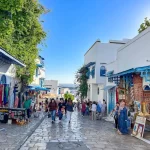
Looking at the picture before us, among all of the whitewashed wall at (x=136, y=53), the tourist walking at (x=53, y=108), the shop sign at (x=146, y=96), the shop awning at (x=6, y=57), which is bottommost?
the tourist walking at (x=53, y=108)

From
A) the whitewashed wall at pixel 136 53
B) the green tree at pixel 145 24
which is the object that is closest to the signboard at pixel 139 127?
the whitewashed wall at pixel 136 53

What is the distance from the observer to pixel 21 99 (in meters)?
22.1

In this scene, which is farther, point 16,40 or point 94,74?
point 94,74

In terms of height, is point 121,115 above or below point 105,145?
above

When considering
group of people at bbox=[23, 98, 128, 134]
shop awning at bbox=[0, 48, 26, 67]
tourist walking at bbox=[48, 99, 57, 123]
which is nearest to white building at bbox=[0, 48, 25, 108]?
shop awning at bbox=[0, 48, 26, 67]

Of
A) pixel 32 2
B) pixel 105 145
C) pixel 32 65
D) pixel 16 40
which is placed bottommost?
pixel 105 145

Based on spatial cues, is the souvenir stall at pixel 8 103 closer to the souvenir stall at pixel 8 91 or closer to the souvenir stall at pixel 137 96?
the souvenir stall at pixel 8 91

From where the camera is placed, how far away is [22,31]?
19922 mm

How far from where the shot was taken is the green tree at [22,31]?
1691 centimetres

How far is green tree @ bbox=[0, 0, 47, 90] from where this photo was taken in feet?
55.5

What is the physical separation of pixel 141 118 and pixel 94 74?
60.6ft

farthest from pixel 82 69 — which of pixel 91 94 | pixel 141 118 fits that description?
pixel 141 118

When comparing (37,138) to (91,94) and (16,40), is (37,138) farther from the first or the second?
(91,94)

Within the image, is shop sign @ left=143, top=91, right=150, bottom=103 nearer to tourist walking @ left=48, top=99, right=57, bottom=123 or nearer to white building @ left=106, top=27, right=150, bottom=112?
white building @ left=106, top=27, right=150, bottom=112
